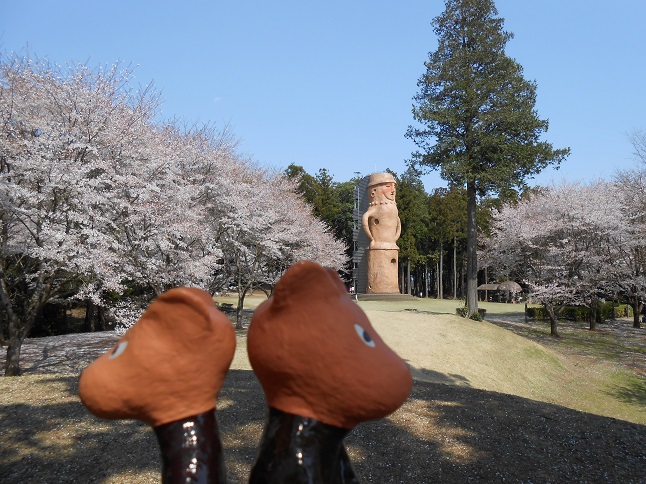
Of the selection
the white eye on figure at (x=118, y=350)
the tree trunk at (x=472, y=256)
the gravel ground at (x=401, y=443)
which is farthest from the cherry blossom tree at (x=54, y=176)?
the tree trunk at (x=472, y=256)

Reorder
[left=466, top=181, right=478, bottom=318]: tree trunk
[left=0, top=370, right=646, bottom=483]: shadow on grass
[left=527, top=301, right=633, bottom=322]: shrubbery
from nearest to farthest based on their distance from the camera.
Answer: [left=0, top=370, right=646, bottom=483]: shadow on grass, [left=466, top=181, right=478, bottom=318]: tree trunk, [left=527, top=301, right=633, bottom=322]: shrubbery

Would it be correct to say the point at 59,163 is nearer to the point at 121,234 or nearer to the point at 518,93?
the point at 121,234

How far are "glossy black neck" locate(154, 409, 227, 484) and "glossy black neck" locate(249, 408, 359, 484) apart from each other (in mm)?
179

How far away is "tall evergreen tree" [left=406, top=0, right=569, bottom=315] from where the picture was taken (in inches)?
792

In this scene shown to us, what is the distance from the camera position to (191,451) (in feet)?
6.75

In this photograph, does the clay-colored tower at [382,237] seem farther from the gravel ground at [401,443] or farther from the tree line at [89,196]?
the gravel ground at [401,443]

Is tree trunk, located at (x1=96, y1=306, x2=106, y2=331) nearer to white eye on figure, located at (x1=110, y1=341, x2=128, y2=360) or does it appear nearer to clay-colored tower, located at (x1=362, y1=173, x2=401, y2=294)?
clay-colored tower, located at (x1=362, y1=173, x2=401, y2=294)

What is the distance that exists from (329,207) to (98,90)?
106ft

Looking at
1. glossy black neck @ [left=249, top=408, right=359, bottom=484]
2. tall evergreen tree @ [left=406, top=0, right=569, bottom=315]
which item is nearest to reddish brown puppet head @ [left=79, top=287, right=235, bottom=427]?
glossy black neck @ [left=249, top=408, right=359, bottom=484]

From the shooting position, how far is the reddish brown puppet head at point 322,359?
1.95 m

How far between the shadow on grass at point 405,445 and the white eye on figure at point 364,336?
139 inches

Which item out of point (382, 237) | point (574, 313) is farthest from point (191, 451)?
point (574, 313)

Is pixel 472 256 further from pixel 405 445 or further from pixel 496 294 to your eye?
pixel 496 294

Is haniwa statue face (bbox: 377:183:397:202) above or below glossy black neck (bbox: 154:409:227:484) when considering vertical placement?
above
